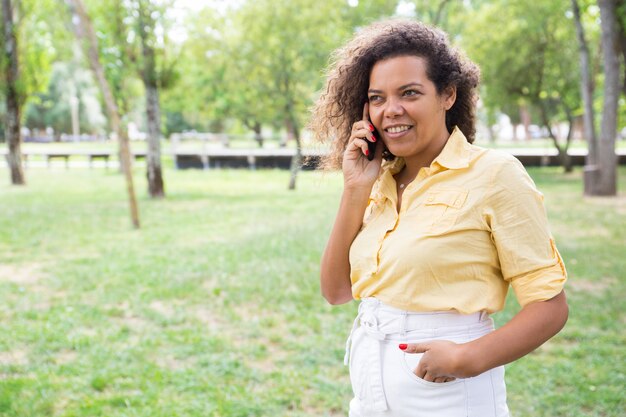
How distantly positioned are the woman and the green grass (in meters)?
0.45

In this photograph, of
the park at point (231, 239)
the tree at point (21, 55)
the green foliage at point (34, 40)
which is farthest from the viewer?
the green foliage at point (34, 40)

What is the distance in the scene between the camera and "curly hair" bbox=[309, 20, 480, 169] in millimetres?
1796

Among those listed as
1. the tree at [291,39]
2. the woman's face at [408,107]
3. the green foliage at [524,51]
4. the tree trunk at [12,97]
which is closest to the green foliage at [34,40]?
the tree trunk at [12,97]

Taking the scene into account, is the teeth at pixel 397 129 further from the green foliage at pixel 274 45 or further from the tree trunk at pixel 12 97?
the tree trunk at pixel 12 97

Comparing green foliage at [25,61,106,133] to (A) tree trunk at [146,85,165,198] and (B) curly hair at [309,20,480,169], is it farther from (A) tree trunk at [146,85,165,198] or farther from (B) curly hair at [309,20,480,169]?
(B) curly hair at [309,20,480,169]

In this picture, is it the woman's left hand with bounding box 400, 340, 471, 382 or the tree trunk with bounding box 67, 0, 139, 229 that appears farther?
the tree trunk with bounding box 67, 0, 139, 229

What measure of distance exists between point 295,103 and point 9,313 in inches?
504

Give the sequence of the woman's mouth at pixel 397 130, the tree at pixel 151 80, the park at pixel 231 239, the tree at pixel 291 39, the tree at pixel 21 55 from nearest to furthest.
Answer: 1. the woman's mouth at pixel 397 130
2. the park at pixel 231 239
3. the tree at pixel 151 80
4. the tree at pixel 291 39
5. the tree at pixel 21 55

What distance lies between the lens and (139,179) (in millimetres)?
21797

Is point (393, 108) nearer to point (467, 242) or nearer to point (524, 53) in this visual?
point (467, 242)

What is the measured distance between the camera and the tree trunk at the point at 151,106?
1405cm

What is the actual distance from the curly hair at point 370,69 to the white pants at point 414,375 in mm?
607

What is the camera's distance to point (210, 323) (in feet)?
18.7

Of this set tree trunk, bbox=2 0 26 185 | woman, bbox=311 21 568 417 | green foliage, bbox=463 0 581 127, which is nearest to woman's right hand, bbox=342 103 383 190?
woman, bbox=311 21 568 417
